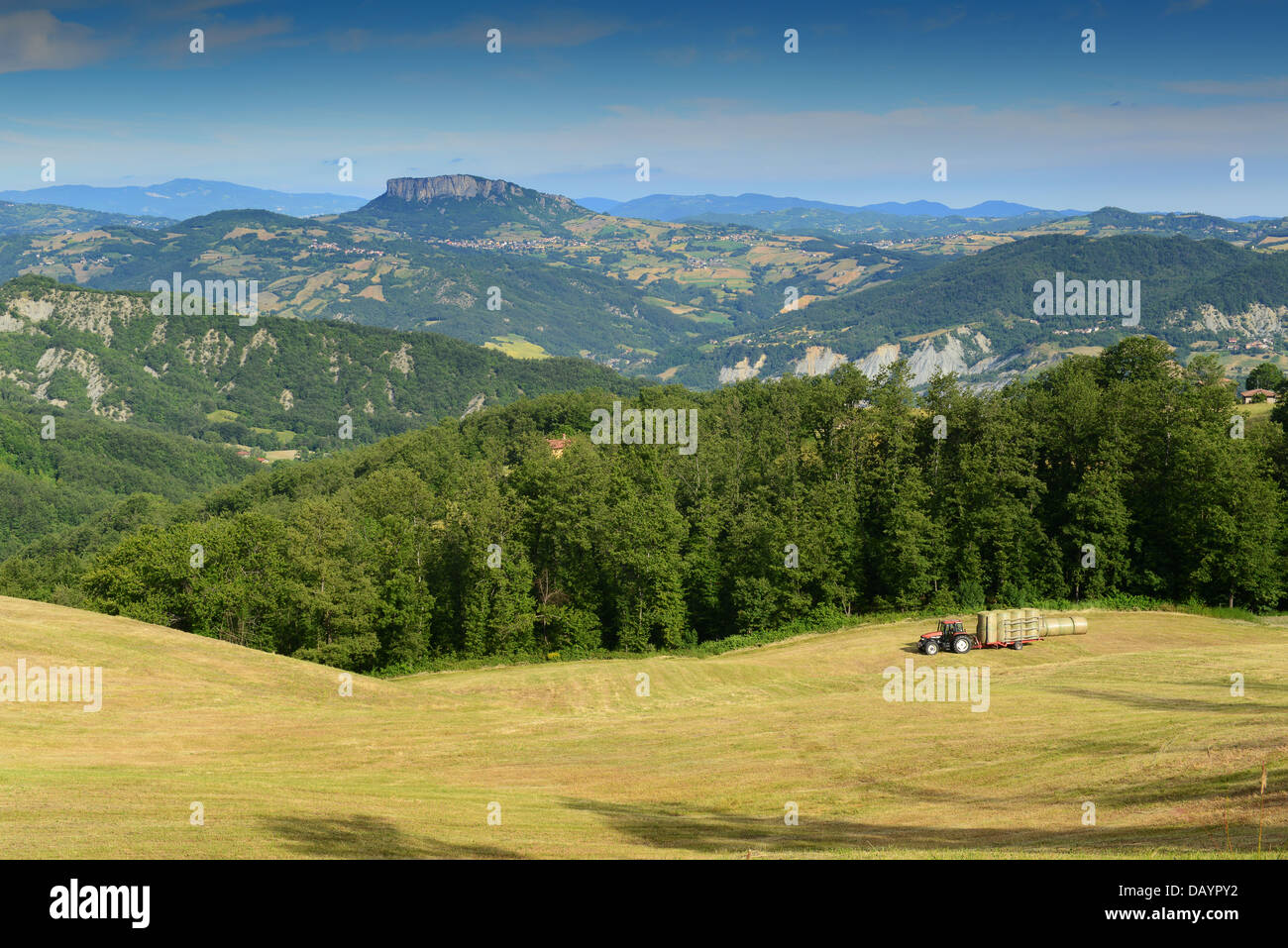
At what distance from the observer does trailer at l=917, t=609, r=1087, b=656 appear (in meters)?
47.5

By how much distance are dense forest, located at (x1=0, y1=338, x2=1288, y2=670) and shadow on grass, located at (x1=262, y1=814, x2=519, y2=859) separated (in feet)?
119

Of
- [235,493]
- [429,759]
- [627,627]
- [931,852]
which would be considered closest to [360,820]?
[429,759]

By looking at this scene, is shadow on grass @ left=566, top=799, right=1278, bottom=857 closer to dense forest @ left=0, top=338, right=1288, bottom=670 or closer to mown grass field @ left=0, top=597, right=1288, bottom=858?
mown grass field @ left=0, top=597, right=1288, bottom=858

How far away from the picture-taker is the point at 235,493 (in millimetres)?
140625

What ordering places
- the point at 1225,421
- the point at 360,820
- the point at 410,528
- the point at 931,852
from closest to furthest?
the point at 931,852
the point at 360,820
the point at 1225,421
the point at 410,528

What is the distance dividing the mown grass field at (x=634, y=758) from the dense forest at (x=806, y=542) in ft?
35.5

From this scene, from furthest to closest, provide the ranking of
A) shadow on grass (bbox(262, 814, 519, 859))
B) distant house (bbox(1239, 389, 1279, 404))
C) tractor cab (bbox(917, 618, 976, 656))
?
1. distant house (bbox(1239, 389, 1279, 404))
2. tractor cab (bbox(917, 618, 976, 656))
3. shadow on grass (bbox(262, 814, 519, 859))

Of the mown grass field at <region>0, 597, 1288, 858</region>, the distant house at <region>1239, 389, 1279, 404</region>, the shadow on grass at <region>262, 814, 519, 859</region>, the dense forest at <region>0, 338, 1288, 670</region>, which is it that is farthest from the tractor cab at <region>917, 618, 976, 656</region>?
the distant house at <region>1239, 389, 1279, 404</region>

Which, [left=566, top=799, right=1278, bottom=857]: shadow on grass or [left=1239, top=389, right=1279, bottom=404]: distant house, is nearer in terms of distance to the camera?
[left=566, top=799, right=1278, bottom=857]: shadow on grass

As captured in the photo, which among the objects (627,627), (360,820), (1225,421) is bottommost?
(627,627)

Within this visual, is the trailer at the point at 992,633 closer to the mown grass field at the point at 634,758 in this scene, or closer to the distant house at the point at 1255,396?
the mown grass field at the point at 634,758

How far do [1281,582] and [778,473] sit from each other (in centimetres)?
3397
